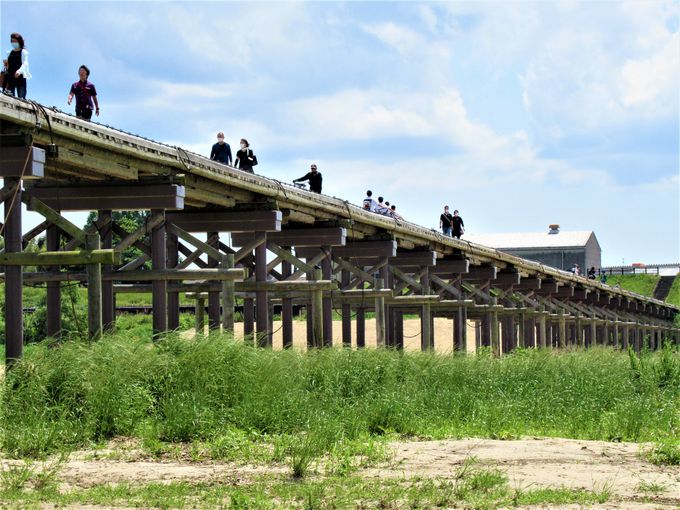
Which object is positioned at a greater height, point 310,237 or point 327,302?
point 310,237

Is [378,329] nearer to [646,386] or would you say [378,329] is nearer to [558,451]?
[646,386]

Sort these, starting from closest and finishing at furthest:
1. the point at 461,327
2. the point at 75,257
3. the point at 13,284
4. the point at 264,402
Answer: the point at 264,402 → the point at 13,284 → the point at 75,257 → the point at 461,327

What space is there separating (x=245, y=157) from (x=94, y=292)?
358 inches

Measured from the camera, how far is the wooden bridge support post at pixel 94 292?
16031 millimetres

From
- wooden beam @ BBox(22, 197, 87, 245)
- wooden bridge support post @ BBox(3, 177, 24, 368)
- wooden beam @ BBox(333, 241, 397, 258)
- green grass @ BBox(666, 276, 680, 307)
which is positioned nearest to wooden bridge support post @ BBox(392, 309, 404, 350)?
wooden beam @ BBox(333, 241, 397, 258)

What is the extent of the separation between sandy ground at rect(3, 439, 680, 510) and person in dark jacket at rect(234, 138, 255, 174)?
12372mm

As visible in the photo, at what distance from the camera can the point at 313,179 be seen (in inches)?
1086

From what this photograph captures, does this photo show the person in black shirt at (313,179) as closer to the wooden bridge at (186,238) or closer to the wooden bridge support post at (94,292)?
the wooden bridge at (186,238)

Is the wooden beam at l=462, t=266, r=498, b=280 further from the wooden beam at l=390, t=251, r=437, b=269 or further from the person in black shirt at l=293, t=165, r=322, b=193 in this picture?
the person in black shirt at l=293, t=165, r=322, b=193

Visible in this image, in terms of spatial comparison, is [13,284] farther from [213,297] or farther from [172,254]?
[213,297]

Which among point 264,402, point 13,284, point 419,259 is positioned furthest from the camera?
point 419,259

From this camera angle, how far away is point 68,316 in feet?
144

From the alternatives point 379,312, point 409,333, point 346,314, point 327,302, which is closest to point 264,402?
point 379,312

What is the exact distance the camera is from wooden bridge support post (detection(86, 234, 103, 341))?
16.0m
